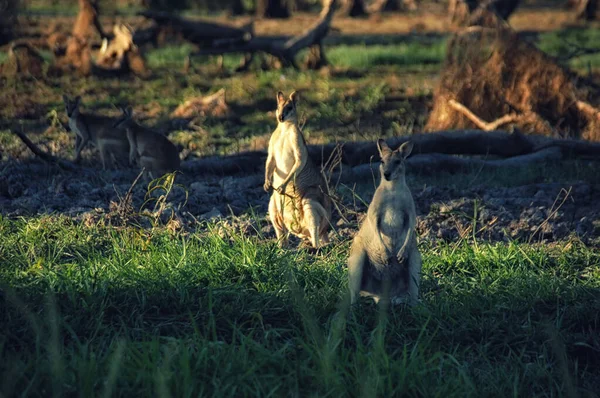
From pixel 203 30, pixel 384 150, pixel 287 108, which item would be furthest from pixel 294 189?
pixel 203 30

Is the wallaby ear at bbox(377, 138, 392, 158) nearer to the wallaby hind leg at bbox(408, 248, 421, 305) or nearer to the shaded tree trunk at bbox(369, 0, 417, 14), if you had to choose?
the wallaby hind leg at bbox(408, 248, 421, 305)

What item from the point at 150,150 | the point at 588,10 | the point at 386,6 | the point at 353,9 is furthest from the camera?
the point at 386,6

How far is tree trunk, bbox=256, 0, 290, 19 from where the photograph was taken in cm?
2569

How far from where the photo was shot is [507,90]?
36.9ft

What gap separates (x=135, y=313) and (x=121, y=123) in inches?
187

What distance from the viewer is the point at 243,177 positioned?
8656 mm

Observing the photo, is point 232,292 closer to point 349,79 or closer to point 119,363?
point 119,363

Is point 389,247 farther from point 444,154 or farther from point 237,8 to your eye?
point 237,8

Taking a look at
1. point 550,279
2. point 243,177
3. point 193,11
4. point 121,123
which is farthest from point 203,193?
point 193,11

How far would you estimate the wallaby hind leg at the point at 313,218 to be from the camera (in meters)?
6.59

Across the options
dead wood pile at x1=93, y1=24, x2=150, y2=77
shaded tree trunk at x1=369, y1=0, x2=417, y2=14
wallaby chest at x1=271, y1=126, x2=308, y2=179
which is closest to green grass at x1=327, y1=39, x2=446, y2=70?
dead wood pile at x1=93, y1=24, x2=150, y2=77

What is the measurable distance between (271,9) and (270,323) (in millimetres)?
21727

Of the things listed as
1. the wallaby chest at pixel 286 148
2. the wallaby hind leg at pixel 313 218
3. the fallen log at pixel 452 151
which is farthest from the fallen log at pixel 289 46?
the wallaby hind leg at pixel 313 218

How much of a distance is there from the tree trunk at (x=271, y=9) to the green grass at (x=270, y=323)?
20.1 meters
